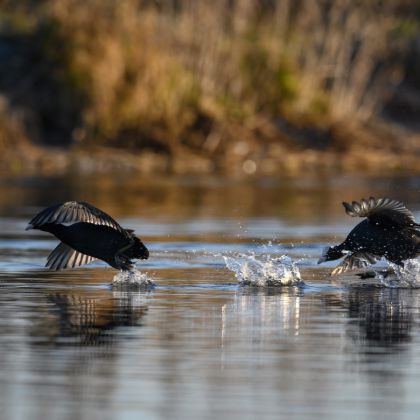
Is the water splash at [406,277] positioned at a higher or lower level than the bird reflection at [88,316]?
higher

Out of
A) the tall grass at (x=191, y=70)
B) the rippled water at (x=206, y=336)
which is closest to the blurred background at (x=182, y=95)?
the tall grass at (x=191, y=70)

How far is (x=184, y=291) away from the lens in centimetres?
1218

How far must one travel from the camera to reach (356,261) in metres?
13.3

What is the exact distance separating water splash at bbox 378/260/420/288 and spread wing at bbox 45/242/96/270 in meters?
2.52

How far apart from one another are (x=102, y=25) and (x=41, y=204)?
12206 mm

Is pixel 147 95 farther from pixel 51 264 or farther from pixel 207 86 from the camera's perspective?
pixel 51 264

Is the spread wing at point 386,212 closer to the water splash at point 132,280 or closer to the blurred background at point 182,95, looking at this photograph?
the water splash at point 132,280

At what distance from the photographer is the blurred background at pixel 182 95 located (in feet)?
109

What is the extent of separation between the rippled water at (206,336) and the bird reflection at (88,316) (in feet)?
0.05

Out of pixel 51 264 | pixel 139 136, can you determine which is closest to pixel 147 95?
pixel 139 136

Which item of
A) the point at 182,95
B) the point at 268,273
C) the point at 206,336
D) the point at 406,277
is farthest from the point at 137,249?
the point at 182,95

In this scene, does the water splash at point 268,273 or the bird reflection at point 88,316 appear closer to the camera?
the bird reflection at point 88,316

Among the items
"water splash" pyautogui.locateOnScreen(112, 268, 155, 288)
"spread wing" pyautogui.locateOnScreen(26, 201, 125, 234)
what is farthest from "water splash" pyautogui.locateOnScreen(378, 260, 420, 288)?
"spread wing" pyautogui.locateOnScreen(26, 201, 125, 234)

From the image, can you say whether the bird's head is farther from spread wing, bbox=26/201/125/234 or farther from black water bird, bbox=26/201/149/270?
spread wing, bbox=26/201/125/234
